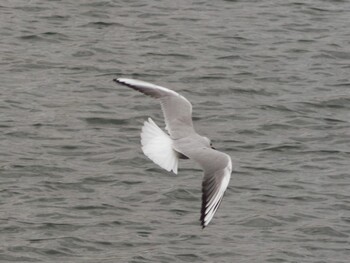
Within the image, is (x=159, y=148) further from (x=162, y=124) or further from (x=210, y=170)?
(x=162, y=124)

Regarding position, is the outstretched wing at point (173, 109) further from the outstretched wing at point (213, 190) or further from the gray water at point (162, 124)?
the gray water at point (162, 124)

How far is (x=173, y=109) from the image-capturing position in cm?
923

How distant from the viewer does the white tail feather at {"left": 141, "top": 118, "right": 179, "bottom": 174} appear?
804 centimetres

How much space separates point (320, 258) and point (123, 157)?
2574 millimetres

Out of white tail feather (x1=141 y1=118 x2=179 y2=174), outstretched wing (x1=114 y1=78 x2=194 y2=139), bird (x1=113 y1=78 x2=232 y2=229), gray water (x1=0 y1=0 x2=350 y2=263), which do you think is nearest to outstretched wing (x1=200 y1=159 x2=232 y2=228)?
bird (x1=113 y1=78 x2=232 y2=229)

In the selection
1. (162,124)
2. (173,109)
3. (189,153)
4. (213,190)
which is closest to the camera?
(213,190)

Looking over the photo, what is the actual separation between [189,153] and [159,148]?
22 cm

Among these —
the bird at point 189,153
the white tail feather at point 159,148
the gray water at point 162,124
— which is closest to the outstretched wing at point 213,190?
the bird at point 189,153

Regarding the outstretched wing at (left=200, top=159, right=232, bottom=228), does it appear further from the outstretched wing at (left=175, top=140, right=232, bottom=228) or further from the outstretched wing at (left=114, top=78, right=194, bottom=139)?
the outstretched wing at (left=114, top=78, right=194, bottom=139)

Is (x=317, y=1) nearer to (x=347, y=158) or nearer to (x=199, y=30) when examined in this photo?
(x=199, y=30)

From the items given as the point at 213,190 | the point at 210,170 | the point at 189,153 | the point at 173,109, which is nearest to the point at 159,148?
the point at 189,153

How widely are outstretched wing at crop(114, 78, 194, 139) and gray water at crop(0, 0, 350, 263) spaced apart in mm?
1094

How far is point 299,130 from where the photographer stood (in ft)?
40.9

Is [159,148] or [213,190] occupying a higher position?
[159,148]
